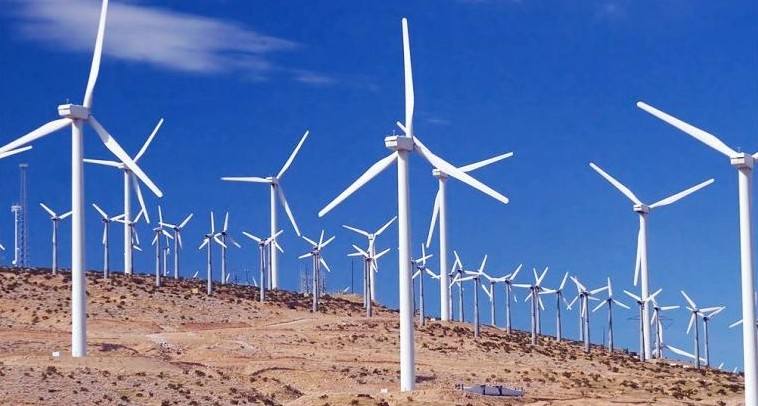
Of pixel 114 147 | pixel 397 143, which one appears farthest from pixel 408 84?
pixel 114 147

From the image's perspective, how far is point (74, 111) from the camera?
95875 mm

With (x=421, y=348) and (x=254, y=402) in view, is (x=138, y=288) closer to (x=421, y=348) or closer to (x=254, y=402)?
(x=421, y=348)

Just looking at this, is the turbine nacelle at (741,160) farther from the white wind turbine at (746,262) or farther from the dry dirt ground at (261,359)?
the dry dirt ground at (261,359)

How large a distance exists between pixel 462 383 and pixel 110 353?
28.0 m

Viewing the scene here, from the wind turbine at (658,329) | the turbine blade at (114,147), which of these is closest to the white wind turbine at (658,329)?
the wind turbine at (658,329)

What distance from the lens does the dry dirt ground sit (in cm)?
8550

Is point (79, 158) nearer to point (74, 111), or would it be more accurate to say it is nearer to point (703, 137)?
point (74, 111)

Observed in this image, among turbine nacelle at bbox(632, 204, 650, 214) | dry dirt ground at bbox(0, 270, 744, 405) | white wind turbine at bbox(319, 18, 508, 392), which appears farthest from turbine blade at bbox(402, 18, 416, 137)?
turbine nacelle at bbox(632, 204, 650, 214)

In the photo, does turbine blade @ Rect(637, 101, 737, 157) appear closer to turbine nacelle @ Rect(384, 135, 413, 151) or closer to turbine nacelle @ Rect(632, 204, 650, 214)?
turbine nacelle @ Rect(384, 135, 413, 151)

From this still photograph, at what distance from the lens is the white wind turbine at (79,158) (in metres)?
91.8

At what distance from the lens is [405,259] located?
294 feet

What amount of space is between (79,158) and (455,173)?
86.9 feet

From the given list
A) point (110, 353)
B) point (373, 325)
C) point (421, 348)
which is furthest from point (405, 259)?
point (373, 325)

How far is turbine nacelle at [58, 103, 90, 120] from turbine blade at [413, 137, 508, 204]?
2395cm
